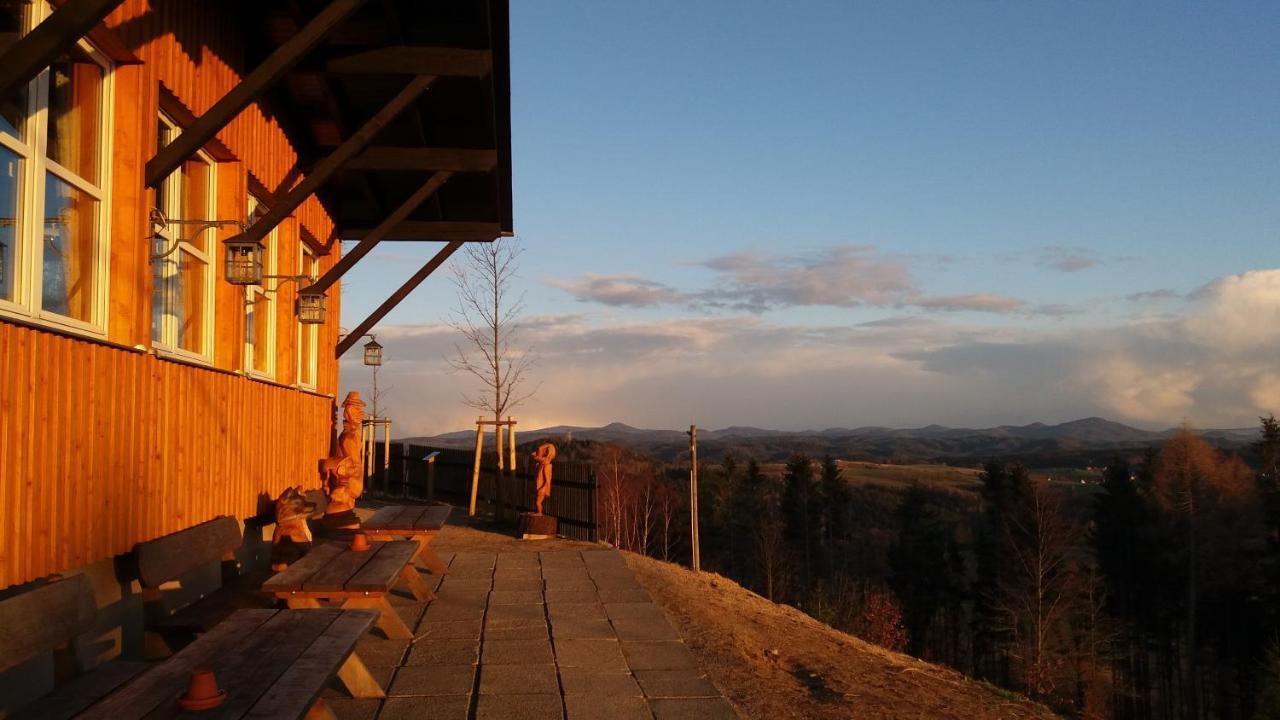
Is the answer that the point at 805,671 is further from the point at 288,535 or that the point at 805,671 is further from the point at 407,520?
the point at 288,535

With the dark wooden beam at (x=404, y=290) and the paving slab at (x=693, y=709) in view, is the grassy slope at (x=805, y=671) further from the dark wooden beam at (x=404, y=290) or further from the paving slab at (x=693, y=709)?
the dark wooden beam at (x=404, y=290)

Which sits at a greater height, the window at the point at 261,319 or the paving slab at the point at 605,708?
the window at the point at 261,319

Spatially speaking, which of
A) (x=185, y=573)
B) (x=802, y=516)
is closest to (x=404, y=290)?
(x=185, y=573)

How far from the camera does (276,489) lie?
909 centimetres

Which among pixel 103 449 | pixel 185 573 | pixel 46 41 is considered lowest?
pixel 185 573

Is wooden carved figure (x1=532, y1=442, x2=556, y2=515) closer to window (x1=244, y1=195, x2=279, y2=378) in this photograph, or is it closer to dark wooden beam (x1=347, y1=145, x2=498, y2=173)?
dark wooden beam (x1=347, y1=145, x2=498, y2=173)

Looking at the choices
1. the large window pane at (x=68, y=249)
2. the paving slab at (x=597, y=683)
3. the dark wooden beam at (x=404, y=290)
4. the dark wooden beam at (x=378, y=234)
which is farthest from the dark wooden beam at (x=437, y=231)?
the paving slab at (x=597, y=683)

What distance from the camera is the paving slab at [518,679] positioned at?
17.5 feet

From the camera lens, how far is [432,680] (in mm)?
5492

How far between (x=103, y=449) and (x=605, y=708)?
2.84m

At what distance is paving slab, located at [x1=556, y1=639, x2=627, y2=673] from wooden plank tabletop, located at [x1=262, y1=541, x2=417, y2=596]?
3.72 feet

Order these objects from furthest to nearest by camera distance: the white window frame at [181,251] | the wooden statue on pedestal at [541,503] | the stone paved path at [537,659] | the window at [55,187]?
the wooden statue on pedestal at [541,503], the white window frame at [181,251], the stone paved path at [537,659], the window at [55,187]

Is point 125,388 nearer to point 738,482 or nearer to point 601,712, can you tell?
point 601,712

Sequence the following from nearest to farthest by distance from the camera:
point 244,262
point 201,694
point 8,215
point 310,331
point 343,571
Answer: point 201,694
point 8,215
point 343,571
point 244,262
point 310,331
